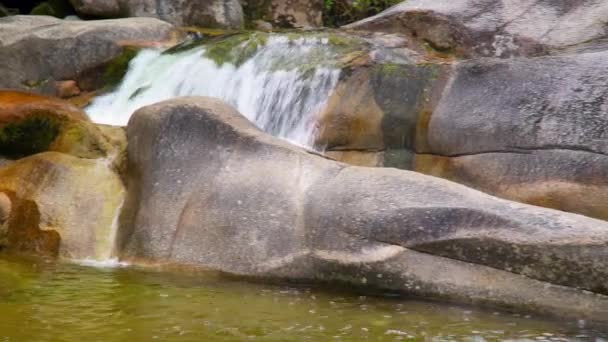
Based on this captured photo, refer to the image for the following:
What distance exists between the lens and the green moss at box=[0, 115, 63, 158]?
27.7 ft

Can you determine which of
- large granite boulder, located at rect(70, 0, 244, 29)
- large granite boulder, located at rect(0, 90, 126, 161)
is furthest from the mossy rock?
large granite boulder, located at rect(70, 0, 244, 29)

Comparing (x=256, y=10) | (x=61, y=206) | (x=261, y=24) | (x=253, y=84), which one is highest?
(x=256, y=10)

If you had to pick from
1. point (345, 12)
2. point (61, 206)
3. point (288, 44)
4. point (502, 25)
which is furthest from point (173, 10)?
point (61, 206)

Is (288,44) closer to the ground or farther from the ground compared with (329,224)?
farther from the ground

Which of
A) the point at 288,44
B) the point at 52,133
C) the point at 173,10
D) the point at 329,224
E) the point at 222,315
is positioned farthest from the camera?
the point at 173,10

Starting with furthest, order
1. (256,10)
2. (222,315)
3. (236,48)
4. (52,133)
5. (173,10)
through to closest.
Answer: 1. (256,10)
2. (173,10)
3. (236,48)
4. (52,133)
5. (222,315)

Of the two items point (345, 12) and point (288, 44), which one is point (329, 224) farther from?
point (345, 12)

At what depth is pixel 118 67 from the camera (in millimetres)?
12031

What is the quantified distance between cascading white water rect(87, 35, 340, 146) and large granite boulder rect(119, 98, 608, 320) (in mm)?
1679

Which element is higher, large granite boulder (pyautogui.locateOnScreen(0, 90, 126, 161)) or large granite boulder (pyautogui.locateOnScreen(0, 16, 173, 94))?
large granite boulder (pyautogui.locateOnScreen(0, 16, 173, 94))

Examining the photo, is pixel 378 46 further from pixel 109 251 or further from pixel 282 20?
pixel 282 20

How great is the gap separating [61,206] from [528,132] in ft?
14.8

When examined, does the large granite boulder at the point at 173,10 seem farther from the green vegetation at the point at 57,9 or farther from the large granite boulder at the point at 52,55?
the large granite boulder at the point at 52,55

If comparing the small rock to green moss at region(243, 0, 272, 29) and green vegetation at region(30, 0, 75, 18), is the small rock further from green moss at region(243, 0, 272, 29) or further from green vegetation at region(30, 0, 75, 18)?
green vegetation at region(30, 0, 75, 18)
